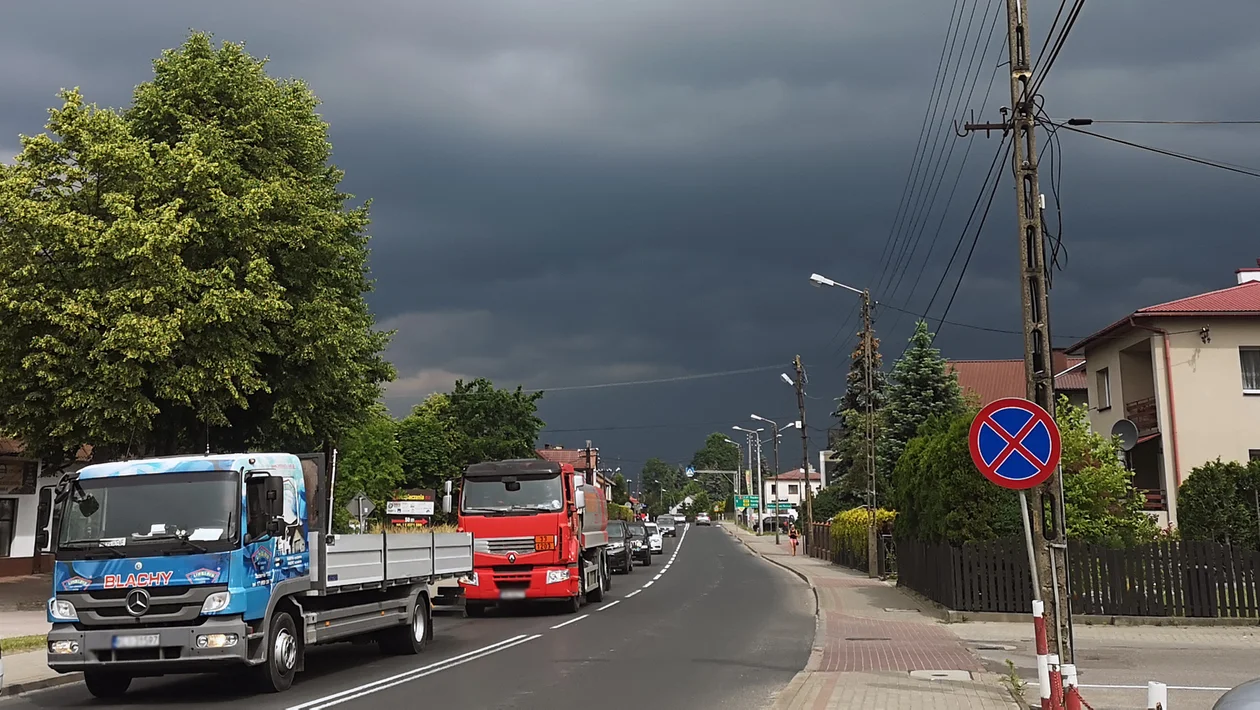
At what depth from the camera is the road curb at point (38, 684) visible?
1229 cm

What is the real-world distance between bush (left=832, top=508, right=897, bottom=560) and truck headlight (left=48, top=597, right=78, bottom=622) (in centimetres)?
2646

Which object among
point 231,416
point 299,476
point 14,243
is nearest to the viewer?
point 299,476

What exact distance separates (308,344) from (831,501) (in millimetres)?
47442

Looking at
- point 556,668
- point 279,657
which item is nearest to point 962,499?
point 556,668

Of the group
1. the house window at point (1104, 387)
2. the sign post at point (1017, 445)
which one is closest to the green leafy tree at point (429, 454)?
the house window at point (1104, 387)

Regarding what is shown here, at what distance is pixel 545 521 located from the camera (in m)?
21.4

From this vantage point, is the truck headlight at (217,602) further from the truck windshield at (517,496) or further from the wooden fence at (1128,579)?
the wooden fence at (1128,579)

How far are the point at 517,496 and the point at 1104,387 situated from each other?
25.5 m

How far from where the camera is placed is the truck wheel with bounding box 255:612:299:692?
11.5 metres

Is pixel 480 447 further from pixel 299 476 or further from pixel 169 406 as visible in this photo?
pixel 299 476

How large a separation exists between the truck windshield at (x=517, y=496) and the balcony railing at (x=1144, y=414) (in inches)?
882

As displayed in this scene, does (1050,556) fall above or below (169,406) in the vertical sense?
below

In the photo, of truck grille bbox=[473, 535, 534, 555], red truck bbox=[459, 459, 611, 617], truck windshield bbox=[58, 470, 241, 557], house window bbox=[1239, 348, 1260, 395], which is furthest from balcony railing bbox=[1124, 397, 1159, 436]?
truck windshield bbox=[58, 470, 241, 557]

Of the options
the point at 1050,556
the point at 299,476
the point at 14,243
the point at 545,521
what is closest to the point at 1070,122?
the point at 1050,556
